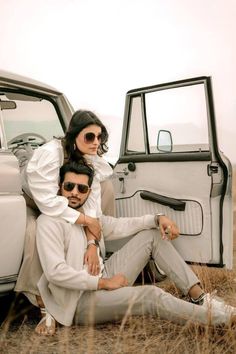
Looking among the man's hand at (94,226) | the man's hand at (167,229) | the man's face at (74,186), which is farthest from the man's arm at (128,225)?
the man's face at (74,186)

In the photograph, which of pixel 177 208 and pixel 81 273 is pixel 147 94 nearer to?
pixel 177 208

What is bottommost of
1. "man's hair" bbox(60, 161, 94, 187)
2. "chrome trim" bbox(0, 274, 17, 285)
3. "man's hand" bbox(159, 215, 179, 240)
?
"chrome trim" bbox(0, 274, 17, 285)

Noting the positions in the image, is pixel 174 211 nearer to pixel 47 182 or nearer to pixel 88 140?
pixel 88 140

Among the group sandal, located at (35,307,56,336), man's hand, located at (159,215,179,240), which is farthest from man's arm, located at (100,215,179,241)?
sandal, located at (35,307,56,336)

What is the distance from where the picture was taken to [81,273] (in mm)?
2900

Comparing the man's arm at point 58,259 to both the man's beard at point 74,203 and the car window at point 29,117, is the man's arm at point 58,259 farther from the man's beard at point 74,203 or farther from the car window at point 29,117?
the car window at point 29,117

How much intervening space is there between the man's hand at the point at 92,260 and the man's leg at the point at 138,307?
0.48ft

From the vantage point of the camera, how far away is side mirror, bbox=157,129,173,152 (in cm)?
369

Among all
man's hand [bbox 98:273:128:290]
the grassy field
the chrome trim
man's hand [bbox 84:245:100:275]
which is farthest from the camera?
man's hand [bbox 84:245:100:275]

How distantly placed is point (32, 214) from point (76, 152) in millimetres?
491

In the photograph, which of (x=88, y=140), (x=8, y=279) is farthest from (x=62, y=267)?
(x=88, y=140)

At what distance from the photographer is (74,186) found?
3.15 m

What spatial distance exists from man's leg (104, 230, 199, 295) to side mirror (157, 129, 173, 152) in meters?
0.67

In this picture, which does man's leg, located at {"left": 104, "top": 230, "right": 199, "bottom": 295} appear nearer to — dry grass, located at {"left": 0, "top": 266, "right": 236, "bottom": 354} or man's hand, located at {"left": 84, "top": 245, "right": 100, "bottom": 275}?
man's hand, located at {"left": 84, "top": 245, "right": 100, "bottom": 275}
